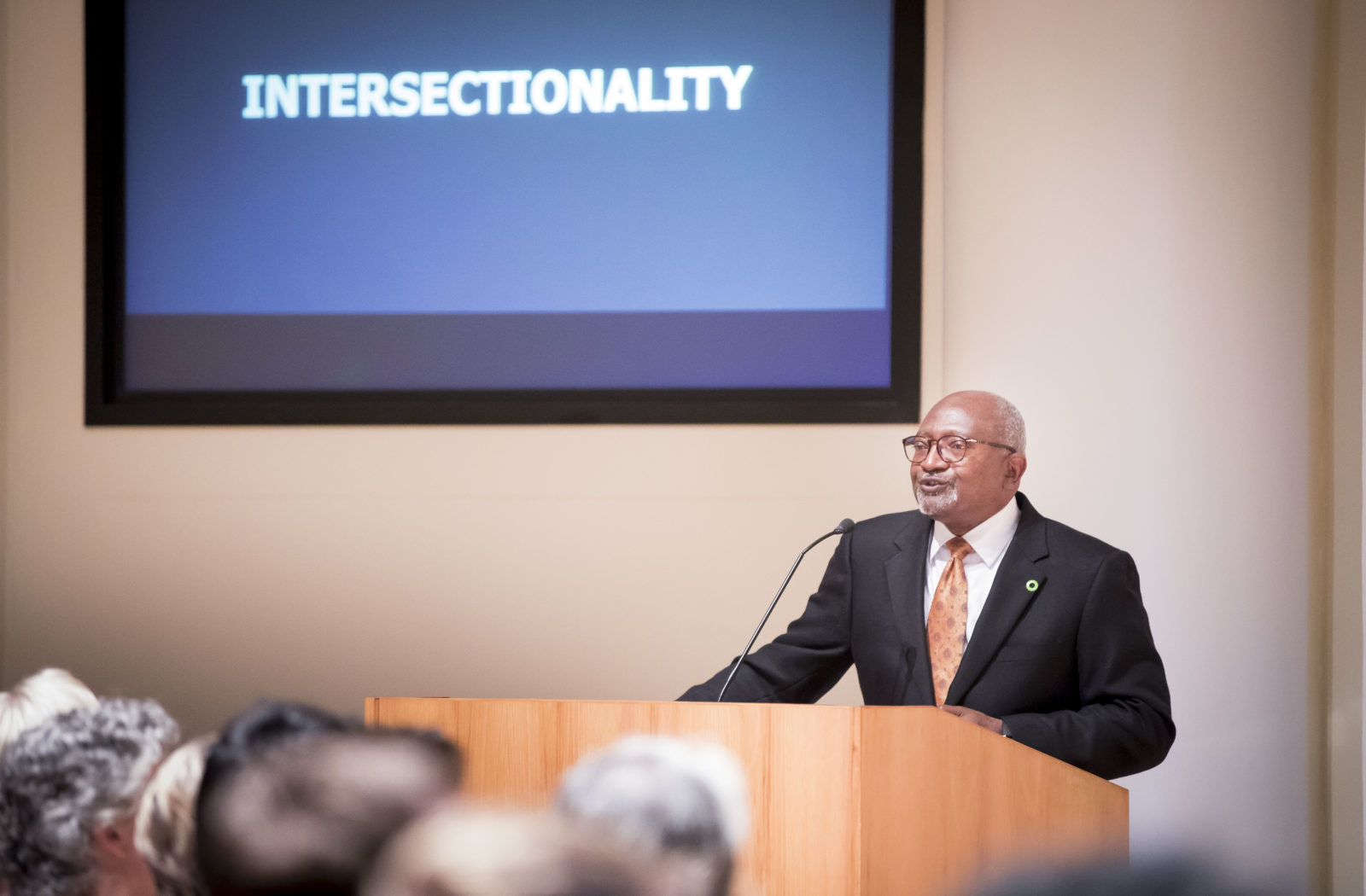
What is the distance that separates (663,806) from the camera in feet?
2.67

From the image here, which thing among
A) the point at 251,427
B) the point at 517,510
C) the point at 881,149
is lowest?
the point at 517,510

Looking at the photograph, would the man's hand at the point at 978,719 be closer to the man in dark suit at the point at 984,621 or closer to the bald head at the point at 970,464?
the man in dark suit at the point at 984,621

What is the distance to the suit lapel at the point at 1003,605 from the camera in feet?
8.61

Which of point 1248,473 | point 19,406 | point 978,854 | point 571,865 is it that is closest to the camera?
point 571,865

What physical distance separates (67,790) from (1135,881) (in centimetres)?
113

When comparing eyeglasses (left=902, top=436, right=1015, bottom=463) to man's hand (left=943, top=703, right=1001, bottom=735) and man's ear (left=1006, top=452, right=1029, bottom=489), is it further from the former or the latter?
man's hand (left=943, top=703, right=1001, bottom=735)

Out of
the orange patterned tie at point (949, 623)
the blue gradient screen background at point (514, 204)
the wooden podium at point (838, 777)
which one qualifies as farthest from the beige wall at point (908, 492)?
the wooden podium at point (838, 777)

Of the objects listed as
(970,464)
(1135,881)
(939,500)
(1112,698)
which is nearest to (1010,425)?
(970,464)

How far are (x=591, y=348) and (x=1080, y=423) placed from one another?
1.48 metres

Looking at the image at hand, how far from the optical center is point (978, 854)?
72.8 inches

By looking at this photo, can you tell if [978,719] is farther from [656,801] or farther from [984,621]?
[656,801]

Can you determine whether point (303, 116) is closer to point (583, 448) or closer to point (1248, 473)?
point (583, 448)

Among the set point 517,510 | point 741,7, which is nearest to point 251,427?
point 517,510

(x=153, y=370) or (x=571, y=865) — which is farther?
(x=153, y=370)
